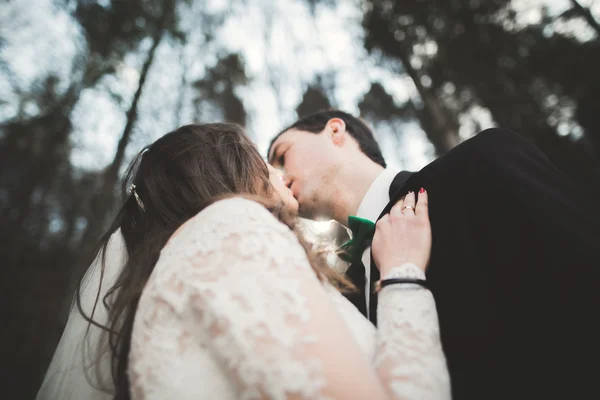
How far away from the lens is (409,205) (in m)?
1.42

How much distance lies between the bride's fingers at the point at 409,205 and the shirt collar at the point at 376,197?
480mm

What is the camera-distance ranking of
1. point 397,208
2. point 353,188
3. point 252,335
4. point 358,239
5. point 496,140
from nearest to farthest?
point 252,335
point 496,140
point 397,208
point 358,239
point 353,188

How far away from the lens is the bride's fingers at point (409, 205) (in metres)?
1.39

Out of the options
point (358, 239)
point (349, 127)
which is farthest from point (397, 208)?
point (349, 127)

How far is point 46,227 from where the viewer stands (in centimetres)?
1533

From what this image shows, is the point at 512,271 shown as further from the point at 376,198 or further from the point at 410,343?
the point at 376,198

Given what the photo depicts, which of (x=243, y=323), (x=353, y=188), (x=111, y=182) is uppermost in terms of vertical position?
(x=111, y=182)

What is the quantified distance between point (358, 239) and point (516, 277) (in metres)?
0.86

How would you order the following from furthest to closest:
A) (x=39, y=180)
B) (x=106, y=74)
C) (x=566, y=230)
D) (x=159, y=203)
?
(x=39, y=180)
(x=106, y=74)
(x=159, y=203)
(x=566, y=230)

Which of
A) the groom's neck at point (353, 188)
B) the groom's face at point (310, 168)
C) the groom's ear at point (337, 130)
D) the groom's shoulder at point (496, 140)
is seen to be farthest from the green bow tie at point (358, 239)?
the groom's ear at point (337, 130)

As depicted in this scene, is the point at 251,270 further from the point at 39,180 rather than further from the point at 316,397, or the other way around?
the point at 39,180

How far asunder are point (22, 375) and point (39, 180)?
223 inches

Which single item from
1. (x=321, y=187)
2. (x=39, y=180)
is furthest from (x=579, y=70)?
(x=39, y=180)

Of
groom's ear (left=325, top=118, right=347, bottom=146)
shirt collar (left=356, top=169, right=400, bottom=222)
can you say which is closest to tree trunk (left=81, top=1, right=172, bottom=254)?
groom's ear (left=325, top=118, right=347, bottom=146)
